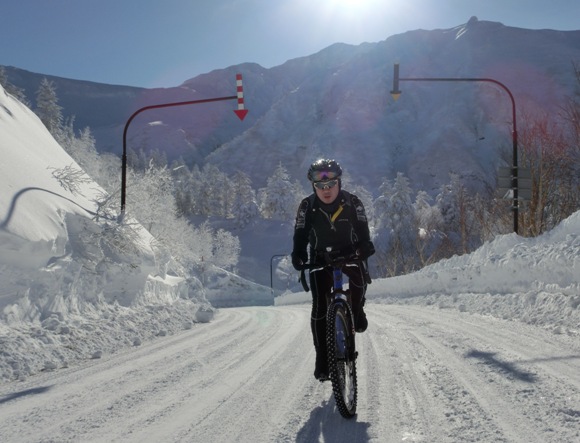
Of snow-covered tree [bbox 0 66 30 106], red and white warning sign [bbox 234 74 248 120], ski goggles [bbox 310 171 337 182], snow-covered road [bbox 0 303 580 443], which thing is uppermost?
snow-covered tree [bbox 0 66 30 106]

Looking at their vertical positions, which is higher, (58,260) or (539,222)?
(539,222)

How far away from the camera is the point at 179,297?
13.8 metres

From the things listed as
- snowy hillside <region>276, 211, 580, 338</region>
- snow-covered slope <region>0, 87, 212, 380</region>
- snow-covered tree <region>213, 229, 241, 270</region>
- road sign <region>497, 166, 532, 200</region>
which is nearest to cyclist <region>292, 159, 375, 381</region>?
snow-covered slope <region>0, 87, 212, 380</region>

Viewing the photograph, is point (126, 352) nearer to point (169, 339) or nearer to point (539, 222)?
point (169, 339)

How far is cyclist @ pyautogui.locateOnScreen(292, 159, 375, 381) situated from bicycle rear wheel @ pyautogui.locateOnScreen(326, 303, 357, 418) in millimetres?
355

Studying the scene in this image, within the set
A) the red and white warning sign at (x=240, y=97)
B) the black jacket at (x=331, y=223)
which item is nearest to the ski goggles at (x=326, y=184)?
the black jacket at (x=331, y=223)

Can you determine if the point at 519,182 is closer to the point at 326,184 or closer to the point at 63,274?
the point at 326,184

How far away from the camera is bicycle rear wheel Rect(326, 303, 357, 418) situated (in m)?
3.54

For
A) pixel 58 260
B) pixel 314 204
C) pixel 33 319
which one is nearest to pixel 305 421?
pixel 314 204

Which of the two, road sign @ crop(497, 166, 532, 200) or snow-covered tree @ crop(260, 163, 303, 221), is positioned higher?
snow-covered tree @ crop(260, 163, 303, 221)

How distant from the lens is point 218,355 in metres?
6.36

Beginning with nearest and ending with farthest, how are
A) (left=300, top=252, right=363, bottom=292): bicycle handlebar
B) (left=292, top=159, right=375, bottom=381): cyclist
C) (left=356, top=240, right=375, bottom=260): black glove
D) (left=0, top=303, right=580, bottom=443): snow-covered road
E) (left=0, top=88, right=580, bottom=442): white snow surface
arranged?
(left=0, top=303, right=580, bottom=443): snow-covered road < (left=0, top=88, right=580, bottom=442): white snow surface < (left=300, top=252, right=363, bottom=292): bicycle handlebar < (left=356, top=240, right=375, bottom=260): black glove < (left=292, top=159, right=375, bottom=381): cyclist

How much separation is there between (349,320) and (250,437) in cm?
133

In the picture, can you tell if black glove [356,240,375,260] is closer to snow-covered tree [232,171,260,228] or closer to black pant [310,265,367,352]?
black pant [310,265,367,352]
